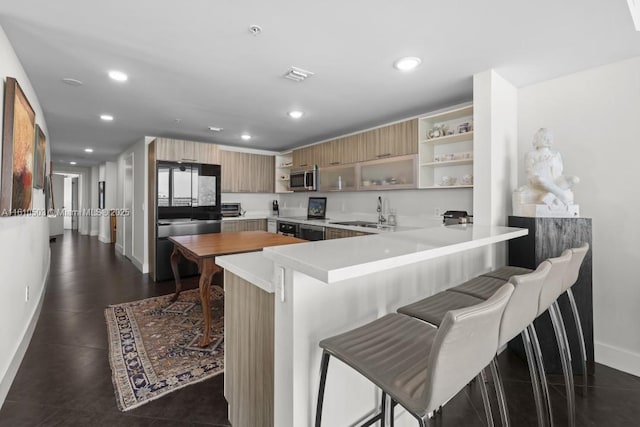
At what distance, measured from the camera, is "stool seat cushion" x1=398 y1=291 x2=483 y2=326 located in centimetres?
130

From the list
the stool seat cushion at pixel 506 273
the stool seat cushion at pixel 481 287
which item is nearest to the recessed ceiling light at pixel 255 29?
the stool seat cushion at pixel 481 287

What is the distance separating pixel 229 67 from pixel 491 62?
204cm

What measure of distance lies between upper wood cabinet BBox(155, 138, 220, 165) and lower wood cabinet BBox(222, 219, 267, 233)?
3.57ft

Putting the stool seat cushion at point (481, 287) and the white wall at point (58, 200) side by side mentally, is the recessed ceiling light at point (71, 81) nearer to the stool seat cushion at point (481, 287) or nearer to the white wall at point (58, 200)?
the stool seat cushion at point (481, 287)

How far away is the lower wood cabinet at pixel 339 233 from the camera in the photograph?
12.6 feet

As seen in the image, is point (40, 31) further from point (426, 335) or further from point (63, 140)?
point (63, 140)

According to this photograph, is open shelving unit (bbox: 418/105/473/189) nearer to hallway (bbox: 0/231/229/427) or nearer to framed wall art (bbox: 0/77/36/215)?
hallway (bbox: 0/231/229/427)

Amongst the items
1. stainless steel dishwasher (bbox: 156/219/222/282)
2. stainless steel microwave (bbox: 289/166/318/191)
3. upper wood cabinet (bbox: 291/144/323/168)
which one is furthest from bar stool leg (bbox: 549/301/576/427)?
stainless steel dishwasher (bbox: 156/219/222/282)

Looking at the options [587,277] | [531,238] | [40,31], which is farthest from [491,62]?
[40,31]

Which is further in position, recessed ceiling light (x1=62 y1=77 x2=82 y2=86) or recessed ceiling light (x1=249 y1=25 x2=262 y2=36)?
recessed ceiling light (x1=62 y1=77 x2=82 y2=86)

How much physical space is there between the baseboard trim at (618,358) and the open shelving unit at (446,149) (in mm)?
1675

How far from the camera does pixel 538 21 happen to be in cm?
171

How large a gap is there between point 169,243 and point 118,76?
2.57 metres

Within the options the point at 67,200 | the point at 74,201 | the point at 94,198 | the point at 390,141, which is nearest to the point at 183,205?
the point at 390,141
